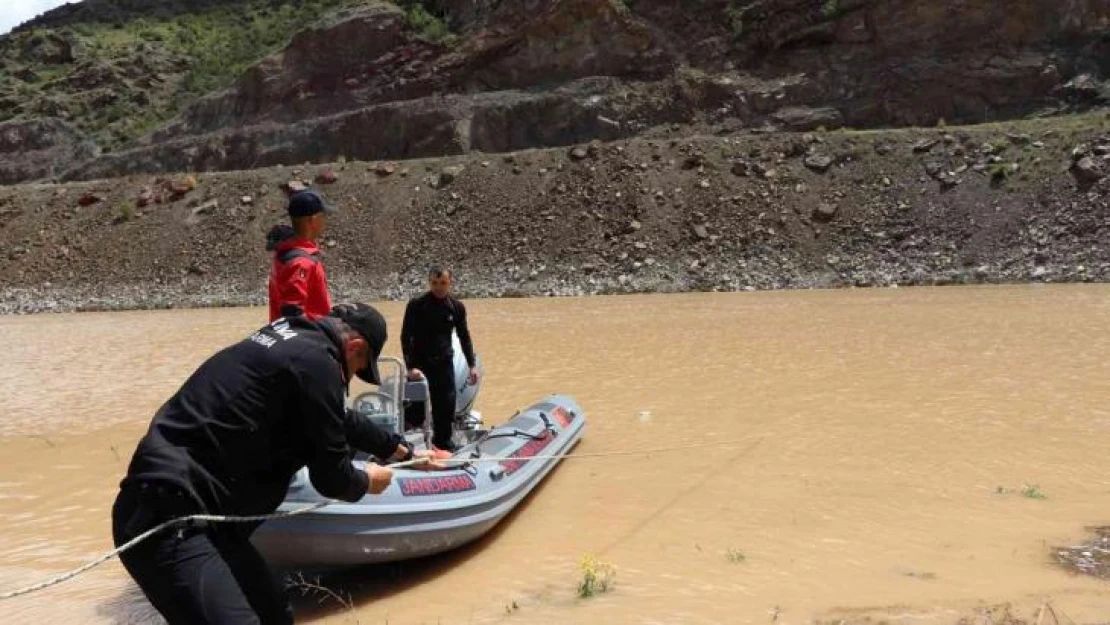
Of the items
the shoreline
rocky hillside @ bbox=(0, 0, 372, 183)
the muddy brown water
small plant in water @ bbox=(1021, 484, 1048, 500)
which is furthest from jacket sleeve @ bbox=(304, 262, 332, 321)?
rocky hillside @ bbox=(0, 0, 372, 183)

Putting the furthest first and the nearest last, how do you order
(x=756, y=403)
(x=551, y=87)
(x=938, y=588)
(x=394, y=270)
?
(x=551, y=87)
(x=394, y=270)
(x=756, y=403)
(x=938, y=588)

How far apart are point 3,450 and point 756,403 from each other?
24.2 ft

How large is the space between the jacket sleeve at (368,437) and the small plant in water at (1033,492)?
445cm

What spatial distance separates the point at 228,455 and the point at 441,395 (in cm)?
426

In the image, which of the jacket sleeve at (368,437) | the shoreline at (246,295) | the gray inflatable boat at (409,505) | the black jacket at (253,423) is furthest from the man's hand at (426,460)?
the shoreline at (246,295)

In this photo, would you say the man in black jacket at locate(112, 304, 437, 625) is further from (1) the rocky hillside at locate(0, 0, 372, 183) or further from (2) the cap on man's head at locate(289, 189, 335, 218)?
(1) the rocky hillside at locate(0, 0, 372, 183)

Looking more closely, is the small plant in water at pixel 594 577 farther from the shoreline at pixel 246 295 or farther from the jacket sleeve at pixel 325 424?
the shoreline at pixel 246 295

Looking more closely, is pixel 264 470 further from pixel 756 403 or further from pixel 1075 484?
pixel 756 403

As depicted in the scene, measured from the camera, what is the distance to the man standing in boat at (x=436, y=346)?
710 centimetres

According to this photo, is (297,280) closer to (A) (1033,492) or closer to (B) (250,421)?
(B) (250,421)

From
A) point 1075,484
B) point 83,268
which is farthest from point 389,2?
point 1075,484

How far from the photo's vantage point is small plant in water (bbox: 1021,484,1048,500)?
614 centimetres

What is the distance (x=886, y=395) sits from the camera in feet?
32.9

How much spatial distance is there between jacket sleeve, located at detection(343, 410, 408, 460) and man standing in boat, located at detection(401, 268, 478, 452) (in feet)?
11.1
